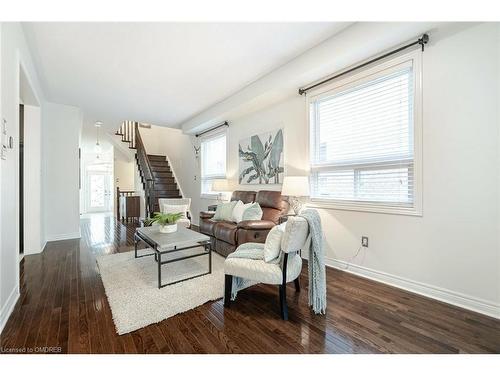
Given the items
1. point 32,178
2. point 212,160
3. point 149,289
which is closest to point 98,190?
point 212,160

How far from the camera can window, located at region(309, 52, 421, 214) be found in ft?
8.02

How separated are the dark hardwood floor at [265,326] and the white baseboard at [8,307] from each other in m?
0.05

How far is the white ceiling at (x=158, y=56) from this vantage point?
2.45 metres

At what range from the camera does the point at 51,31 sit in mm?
2439

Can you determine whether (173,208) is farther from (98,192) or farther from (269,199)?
(98,192)

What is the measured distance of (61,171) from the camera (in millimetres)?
4660

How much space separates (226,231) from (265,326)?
170cm

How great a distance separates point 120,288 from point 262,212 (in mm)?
2069

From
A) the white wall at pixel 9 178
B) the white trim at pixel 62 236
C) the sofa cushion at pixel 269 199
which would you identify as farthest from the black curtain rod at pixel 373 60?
the white trim at pixel 62 236

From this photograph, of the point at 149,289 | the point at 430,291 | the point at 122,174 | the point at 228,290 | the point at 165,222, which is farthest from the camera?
the point at 122,174

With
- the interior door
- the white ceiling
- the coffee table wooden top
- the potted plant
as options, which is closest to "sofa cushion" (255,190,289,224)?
the coffee table wooden top

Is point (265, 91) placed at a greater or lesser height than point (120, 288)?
greater
